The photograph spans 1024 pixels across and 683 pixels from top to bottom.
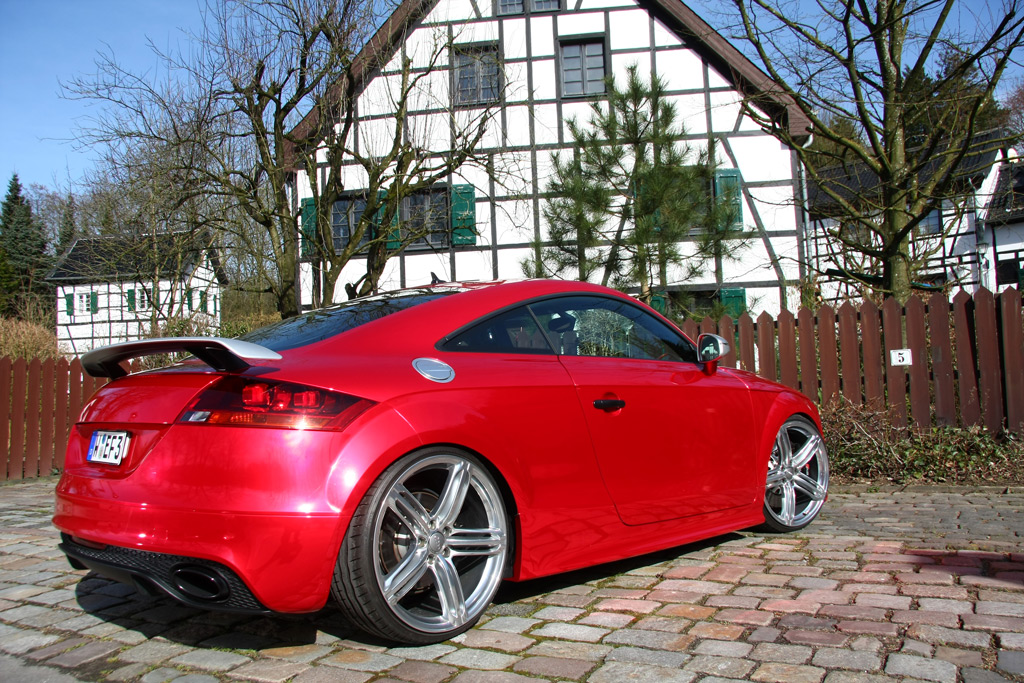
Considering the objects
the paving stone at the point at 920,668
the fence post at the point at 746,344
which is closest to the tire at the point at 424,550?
the paving stone at the point at 920,668

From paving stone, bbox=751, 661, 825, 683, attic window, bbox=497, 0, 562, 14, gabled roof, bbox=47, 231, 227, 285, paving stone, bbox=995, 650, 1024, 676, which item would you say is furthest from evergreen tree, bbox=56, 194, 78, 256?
paving stone, bbox=995, 650, 1024, 676

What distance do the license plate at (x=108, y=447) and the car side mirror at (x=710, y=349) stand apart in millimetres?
2684

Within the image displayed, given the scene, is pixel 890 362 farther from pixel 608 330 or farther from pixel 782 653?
pixel 782 653

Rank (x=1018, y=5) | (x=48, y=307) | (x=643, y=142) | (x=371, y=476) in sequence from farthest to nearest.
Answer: (x=48, y=307)
(x=643, y=142)
(x=1018, y=5)
(x=371, y=476)

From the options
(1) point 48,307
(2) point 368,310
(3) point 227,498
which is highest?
(1) point 48,307

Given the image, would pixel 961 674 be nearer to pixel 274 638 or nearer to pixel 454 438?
pixel 454 438

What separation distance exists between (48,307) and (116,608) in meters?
21.9

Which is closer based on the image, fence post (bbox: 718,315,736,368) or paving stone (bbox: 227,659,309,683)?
paving stone (bbox: 227,659,309,683)

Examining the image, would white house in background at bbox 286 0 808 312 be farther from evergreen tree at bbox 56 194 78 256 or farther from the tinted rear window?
the tinted rear window

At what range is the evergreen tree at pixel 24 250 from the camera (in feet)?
81.0

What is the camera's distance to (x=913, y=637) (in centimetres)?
277

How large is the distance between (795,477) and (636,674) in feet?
8.54

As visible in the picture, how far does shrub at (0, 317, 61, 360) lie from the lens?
47.2 feet

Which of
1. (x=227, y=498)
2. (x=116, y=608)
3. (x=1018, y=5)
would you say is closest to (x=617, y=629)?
(x=227, y=498)
